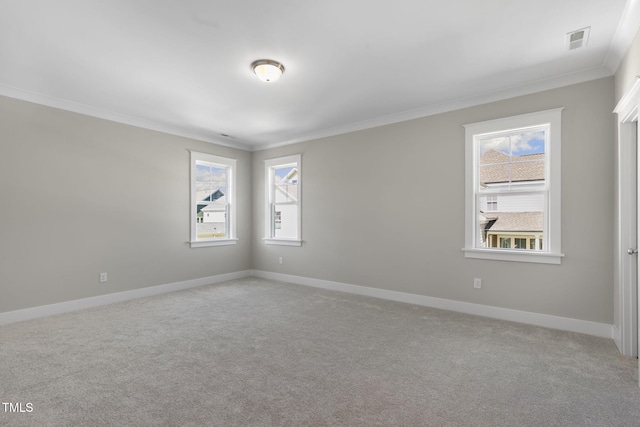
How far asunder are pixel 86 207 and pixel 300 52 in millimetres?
3505

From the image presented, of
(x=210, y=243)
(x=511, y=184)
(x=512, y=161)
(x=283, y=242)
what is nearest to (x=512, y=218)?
(x=511, y=184)

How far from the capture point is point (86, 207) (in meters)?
4.17

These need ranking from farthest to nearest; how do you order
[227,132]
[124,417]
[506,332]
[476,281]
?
[227,132] → [476,281] → [506,332] → [124,417]

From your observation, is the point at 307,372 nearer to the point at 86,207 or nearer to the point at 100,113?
the point at 86,207

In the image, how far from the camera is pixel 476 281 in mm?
3844

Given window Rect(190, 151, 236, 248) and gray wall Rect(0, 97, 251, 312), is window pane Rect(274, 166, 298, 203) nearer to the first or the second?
window Rect(190, 151, 236, 248)

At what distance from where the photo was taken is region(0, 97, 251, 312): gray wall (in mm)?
3613

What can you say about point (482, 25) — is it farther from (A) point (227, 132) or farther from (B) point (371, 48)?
(A) point (227, 132)

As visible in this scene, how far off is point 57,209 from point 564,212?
5.90 meters

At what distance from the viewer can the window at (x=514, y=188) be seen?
11.1 ft

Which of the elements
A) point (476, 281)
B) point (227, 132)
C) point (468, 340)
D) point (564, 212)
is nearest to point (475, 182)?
point (564, 212)

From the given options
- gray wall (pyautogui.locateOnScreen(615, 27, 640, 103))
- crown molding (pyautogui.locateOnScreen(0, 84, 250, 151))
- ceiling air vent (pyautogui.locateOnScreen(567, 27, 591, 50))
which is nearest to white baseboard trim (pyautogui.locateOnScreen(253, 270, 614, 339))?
gray wall (pyautogui.locateOnScreen(615, 27, 640, 103))

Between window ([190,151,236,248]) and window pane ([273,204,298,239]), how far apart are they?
32.3 inches

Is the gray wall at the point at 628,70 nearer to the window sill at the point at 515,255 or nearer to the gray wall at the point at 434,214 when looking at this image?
the gray wall at the point at 434,214
